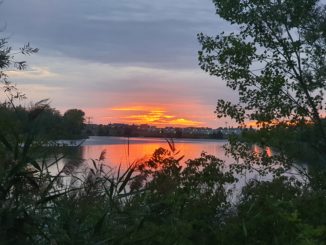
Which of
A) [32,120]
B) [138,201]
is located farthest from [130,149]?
[32,120]

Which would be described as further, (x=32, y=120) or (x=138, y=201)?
(x=138, y=201)

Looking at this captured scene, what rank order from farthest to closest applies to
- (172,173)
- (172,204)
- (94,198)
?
(172,173) < (172,204) < (94,198)

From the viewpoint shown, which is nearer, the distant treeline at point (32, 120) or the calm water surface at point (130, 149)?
the distant treeline at point (32, 120)

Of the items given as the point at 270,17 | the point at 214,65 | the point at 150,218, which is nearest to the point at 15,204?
the point at 150,218

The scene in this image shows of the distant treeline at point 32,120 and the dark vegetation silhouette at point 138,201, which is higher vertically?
the distant treeline at point 32,120

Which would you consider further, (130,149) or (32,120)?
(130,149)

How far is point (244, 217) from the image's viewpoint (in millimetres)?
5836

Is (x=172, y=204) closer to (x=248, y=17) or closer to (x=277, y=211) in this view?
(x=277, y=211)

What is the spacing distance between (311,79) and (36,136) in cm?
991

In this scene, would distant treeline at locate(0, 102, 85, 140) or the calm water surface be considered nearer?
distant treeline at locate(0, 102, 85, 140)

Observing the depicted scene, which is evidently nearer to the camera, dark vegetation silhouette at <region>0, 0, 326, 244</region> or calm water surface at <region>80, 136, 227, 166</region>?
dark vegetation silhouette at <region>0, 0, 326, 244</region>

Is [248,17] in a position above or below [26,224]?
above

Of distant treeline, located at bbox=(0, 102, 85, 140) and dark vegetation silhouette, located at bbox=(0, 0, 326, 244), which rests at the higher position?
distant treeline, located at bbox=(0, 102, 85, 140)

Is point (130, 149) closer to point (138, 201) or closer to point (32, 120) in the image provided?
point (138, 201)
